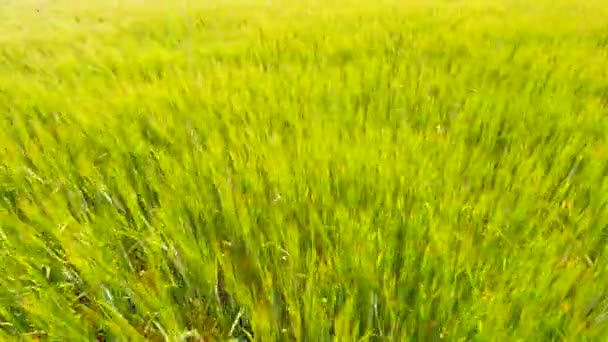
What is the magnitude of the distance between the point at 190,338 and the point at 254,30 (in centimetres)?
179

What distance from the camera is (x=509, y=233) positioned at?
2.04 feet

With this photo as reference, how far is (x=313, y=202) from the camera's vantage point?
691mm

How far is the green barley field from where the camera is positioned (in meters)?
0.53

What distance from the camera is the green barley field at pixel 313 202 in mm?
531

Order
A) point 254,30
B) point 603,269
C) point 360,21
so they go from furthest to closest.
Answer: point 360,21
point 254,30
point 603,269

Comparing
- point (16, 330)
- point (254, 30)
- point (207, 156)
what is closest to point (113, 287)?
point (16, 330)

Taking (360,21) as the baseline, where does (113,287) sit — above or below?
below

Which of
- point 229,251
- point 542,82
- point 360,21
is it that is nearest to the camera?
point 229,251

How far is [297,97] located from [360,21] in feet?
4.25

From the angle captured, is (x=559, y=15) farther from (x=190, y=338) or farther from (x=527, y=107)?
(x=190, y=338)

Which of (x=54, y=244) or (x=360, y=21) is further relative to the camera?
(x=360, y=21)

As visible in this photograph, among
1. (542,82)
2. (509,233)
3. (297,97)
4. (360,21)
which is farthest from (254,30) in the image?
(509,233)

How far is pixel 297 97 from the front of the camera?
111 cm

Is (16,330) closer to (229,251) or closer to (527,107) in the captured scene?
(229,251)
